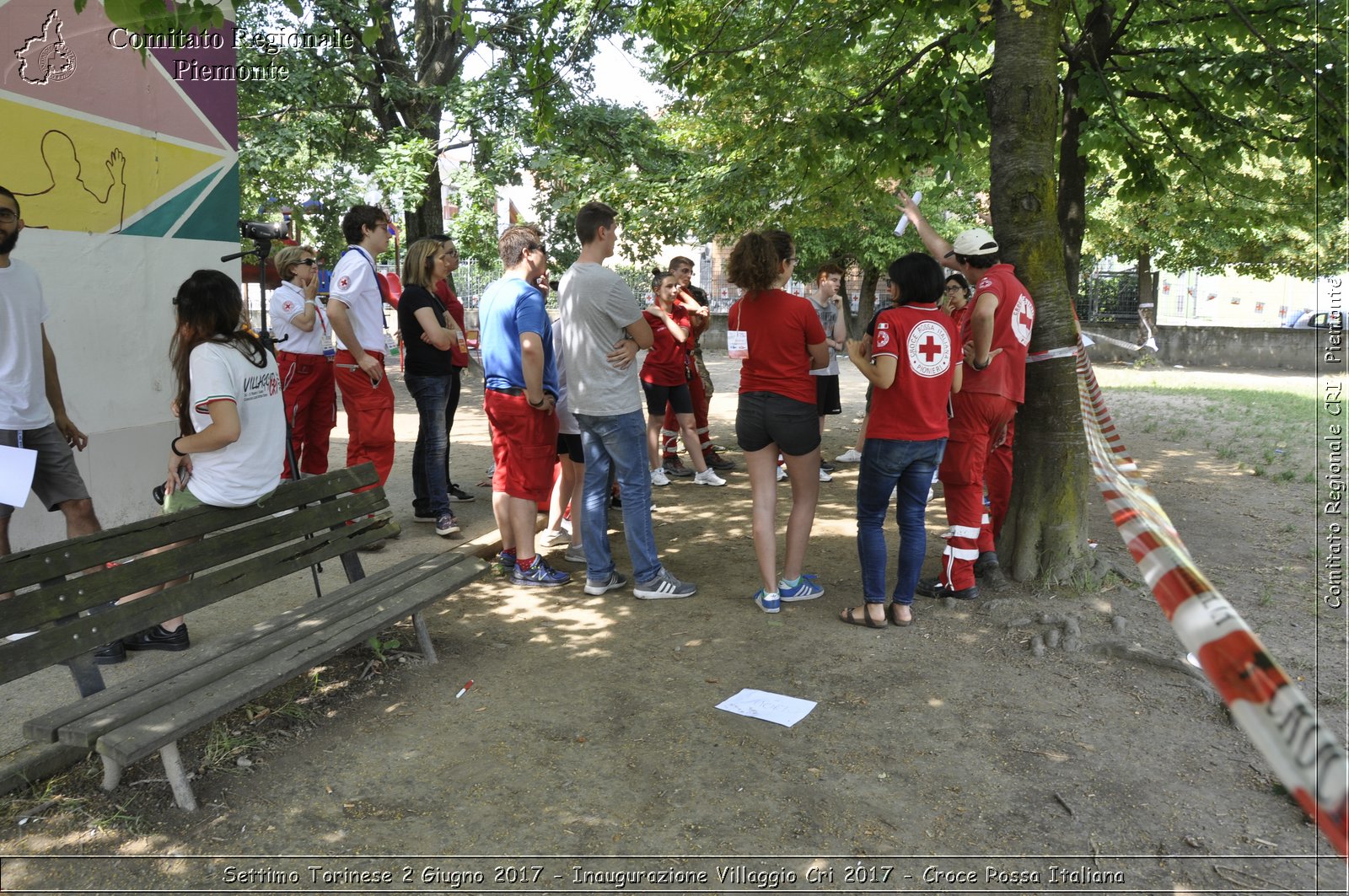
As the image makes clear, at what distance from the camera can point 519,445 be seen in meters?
5.61

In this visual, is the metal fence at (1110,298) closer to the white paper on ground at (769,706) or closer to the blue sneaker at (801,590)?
the blue sneaker at (801,590)

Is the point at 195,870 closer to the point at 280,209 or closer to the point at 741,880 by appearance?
the point at 741,880

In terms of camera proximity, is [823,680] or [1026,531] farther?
[1026,531]

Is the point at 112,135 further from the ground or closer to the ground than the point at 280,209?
closer to the ground

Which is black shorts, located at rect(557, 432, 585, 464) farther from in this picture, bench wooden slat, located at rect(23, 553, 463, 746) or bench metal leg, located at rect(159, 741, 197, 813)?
bench metal leg, located at rect(159, 741, 197, 813)

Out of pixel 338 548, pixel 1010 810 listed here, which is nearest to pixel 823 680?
pixel 1010 810

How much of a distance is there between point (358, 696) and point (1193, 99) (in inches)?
265

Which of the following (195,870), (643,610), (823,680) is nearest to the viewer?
(195,870)

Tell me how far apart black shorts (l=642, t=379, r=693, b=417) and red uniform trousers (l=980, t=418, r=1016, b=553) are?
3.11 meters

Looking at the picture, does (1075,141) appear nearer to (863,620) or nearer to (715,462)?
(715,462)

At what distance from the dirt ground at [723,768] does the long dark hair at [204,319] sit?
1.44 m

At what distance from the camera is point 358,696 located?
4234mm

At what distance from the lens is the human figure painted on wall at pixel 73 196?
18.8 feet

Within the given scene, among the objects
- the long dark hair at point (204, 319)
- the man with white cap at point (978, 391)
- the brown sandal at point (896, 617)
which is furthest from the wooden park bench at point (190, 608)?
the man with white cap at point (978, 391)
